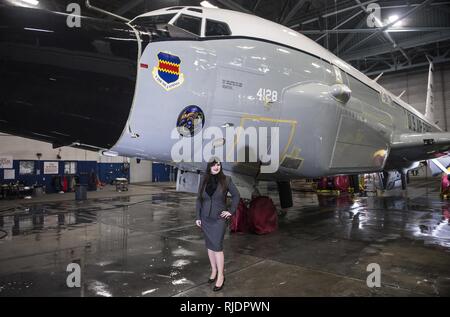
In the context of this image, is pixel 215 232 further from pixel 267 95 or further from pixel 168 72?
pixel 267 95

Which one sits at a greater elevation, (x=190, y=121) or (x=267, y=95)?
(x=267, y=95)

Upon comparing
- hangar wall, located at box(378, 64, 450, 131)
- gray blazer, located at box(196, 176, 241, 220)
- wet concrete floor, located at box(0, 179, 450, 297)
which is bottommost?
wet concrete floor, located at box(0, 179, 450, 297)

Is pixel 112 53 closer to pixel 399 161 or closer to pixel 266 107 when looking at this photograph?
pixel 266 107

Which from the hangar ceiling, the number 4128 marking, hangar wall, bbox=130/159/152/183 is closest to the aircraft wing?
the number 4128 marking

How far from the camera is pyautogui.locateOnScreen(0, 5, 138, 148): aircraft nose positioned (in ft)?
10.6

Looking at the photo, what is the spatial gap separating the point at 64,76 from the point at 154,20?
1922 millimetres

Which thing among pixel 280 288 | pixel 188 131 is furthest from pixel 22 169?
pixel 280 288

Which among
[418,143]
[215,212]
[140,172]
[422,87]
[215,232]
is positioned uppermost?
[422,87]

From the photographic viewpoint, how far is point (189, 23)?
194 inches

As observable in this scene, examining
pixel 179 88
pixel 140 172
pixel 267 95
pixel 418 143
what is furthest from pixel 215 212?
pixel 140 172

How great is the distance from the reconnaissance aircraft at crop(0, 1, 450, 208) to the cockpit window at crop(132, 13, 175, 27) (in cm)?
2

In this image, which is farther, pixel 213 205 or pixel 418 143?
pixel 418 143

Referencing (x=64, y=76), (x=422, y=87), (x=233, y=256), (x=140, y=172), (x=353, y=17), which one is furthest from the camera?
(x=422, y=87)

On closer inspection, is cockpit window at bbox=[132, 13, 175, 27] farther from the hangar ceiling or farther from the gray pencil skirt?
the hangar ceiling
